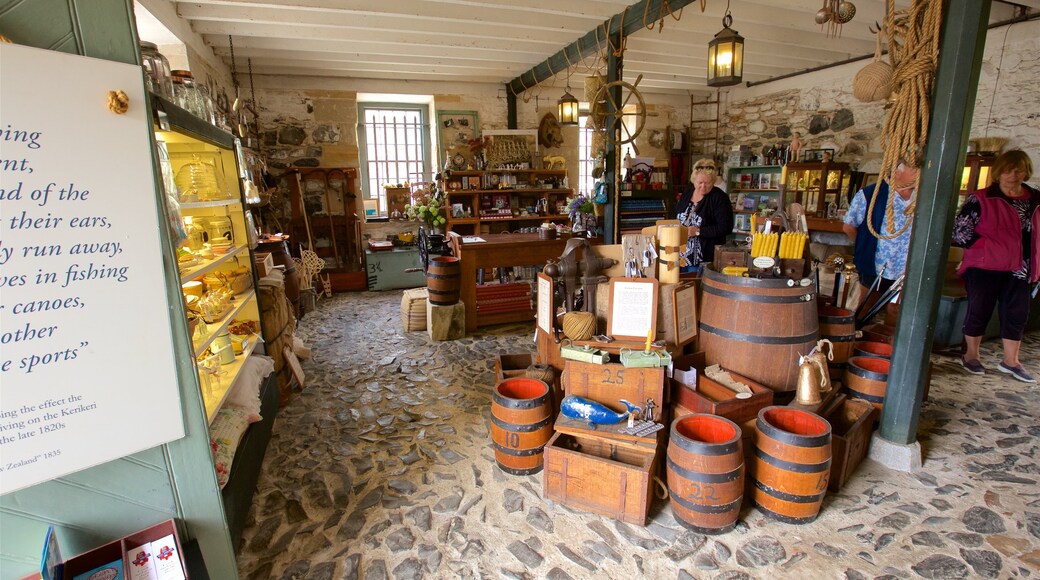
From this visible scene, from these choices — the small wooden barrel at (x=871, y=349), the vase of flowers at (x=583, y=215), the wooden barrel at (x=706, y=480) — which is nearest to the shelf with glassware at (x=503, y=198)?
the vase of flowers at (x=583, y=215)

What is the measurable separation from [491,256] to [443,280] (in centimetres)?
59

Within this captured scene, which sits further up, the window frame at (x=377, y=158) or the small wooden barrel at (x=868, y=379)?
the window frame at (x=377, y=158)

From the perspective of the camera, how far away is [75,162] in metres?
1.33

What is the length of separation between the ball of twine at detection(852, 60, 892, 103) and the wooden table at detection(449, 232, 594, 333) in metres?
2.93

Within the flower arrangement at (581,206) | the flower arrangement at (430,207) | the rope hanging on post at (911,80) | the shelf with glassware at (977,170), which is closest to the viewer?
the rope hanging on post at (911,80)

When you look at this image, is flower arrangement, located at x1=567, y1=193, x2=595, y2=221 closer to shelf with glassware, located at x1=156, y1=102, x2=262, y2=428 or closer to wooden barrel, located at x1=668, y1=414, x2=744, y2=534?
shelf with glassware, located at x1=156, y1=102, x2=262, y2=428

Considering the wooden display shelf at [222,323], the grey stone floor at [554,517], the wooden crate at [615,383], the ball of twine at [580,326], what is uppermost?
the wooden display shelf at [222,323]

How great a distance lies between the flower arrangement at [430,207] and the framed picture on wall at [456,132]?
700 millimetres

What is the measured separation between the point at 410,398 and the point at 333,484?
1081 mm

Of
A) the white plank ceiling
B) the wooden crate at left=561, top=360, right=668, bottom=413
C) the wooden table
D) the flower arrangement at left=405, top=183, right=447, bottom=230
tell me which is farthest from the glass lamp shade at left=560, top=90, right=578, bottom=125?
the wooden crate at left=561, top=360, right=668, bottom=413

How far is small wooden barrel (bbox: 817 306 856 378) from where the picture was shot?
288cm

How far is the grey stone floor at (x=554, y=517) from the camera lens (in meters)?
2.02

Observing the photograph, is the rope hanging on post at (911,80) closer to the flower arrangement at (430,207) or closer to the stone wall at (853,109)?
the stone wall at (853,109)

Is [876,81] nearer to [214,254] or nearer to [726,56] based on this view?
[726,56]
